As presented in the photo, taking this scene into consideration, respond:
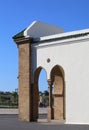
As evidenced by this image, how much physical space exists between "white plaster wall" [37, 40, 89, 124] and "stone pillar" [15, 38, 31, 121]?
2.43 meters

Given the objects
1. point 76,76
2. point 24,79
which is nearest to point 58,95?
point 24,79

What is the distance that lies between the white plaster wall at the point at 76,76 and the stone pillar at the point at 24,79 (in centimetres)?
243

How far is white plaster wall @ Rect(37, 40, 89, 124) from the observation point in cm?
2245

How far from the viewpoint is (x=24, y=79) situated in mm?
26203

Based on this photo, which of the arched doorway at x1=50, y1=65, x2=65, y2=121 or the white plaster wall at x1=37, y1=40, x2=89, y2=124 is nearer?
the white plaster wall at x1=37, y1=40, x2=89, y2=124

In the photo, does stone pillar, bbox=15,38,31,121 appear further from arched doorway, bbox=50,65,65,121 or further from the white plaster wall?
the white plaster wall

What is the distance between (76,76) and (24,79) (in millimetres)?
4480

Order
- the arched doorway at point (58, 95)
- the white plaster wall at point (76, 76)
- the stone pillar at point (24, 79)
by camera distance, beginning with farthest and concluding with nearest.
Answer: the arched doorway at point (58, 95)
the stone pillar at point (24, 79)
the white plaster wall at point (76, 76)

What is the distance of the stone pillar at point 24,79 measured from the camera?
2578 centimetres

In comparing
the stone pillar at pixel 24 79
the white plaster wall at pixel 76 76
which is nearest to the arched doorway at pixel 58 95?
the stone pillar at pixel 24 79

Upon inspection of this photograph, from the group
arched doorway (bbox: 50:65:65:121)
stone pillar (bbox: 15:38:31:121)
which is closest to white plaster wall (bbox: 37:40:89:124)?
arched doorway (bbox: 50:65:65:121)

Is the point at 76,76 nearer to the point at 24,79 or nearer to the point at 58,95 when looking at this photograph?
the point at 58,95

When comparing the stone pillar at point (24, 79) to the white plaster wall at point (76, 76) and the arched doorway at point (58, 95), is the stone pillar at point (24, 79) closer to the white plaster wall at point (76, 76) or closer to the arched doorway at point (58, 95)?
the arched doorway at point (58, 95)

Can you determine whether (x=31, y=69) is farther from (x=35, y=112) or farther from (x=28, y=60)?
(x=35, y=112)
